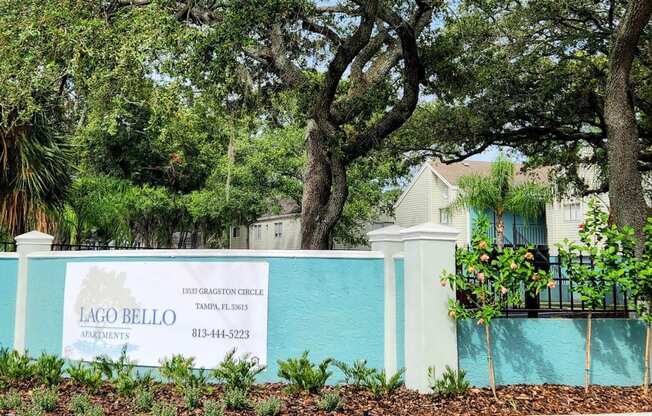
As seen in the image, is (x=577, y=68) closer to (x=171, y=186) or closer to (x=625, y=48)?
(x=625, y=48)

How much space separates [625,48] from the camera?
29.5 feet

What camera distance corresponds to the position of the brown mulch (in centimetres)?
707

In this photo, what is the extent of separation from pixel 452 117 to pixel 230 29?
7009 millimetres

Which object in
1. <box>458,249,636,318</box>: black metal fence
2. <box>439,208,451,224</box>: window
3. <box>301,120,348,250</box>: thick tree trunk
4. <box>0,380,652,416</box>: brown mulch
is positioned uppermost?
<box>439,208,451,224</box>: window

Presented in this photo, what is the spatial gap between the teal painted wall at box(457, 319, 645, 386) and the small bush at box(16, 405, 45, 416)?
484cm

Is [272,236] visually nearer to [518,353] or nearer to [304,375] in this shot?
[518,353]

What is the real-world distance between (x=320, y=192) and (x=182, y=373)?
546cm

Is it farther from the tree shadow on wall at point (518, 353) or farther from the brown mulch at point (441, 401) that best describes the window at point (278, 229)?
the tree shadow on wall at point (518, 353)

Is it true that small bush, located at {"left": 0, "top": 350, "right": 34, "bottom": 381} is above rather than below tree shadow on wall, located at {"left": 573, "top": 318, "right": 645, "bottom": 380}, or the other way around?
below

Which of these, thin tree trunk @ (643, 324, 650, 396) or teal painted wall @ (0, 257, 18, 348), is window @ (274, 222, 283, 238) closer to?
teal painted wall @ (0, 257, 18, 348)

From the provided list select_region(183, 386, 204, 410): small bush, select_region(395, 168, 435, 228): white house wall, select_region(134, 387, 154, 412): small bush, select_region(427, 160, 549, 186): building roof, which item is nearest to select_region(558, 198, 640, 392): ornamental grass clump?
select_region(183, 386, 204, 410): small bush

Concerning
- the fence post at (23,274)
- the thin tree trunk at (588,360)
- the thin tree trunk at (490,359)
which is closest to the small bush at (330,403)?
the thin tree trunk at (490,359)

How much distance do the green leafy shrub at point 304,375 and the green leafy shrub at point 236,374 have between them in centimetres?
37

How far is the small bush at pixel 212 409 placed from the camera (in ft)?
21.6
